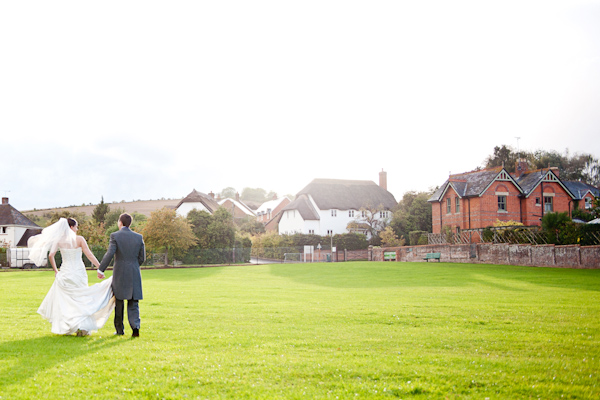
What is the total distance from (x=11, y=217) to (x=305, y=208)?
146 feet

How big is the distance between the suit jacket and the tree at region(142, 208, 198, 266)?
40.0m

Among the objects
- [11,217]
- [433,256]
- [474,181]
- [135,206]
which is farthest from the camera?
[135,206]

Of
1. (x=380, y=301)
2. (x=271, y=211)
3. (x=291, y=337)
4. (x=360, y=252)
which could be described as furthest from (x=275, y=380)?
(x=271, y=211)

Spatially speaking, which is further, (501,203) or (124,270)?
(501,203)

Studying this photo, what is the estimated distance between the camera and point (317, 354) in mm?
7949

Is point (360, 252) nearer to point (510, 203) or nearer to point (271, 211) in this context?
point (510, 203)

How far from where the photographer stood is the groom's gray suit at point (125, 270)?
32.2 ft

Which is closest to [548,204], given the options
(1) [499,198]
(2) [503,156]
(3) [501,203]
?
(3) [501,203]

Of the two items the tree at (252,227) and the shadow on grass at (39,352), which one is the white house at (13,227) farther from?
the shadow on grass at (39,352)

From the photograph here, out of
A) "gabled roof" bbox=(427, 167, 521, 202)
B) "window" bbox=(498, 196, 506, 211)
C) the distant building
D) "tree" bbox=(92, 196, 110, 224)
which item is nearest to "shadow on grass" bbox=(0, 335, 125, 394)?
"gabled roof" bbox=(427, 167, 521, 202)

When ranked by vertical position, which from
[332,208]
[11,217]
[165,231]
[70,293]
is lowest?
[70,293]

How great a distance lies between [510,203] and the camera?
51.6 m

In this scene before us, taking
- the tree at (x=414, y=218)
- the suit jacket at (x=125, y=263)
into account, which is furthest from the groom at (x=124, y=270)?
the tree at (x=414, y=218)

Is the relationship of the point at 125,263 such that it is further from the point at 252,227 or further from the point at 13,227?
the point at 252,227
